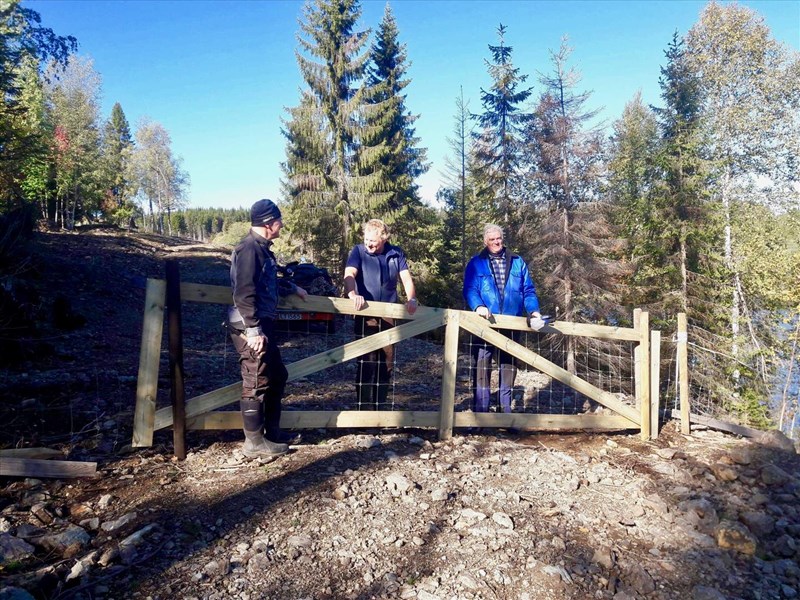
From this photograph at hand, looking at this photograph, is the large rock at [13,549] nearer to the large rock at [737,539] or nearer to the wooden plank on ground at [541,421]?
the wooden plank on ground at [541,421]

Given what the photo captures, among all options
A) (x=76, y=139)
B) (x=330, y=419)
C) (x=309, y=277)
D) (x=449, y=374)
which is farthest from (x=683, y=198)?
(x=76, y=139)

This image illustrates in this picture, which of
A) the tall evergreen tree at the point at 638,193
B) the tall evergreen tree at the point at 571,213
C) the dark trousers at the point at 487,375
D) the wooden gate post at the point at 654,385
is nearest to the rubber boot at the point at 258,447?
the dark trousers at the point at 487,375

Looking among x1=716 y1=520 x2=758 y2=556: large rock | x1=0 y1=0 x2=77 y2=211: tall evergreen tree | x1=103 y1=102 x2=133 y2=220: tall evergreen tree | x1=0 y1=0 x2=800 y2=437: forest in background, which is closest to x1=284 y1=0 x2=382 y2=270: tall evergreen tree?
x1=0 y1=0 x2=800 y2=437: forest in background

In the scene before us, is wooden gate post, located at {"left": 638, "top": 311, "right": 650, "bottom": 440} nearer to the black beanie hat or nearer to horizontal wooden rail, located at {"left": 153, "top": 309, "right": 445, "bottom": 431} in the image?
horizontal wooden rail, located at {"left": 153, "top": 309, "right": 445, "bottom": 431}

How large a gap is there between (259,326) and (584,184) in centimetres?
1463

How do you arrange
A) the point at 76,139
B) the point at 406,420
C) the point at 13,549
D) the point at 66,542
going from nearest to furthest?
the point at 13,549 → the point at 66,542 → the point at 406,420 → the point at 76,139

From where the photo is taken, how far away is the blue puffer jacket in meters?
5.35

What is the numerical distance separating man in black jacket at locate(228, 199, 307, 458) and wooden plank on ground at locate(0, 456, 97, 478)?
3.53 ft

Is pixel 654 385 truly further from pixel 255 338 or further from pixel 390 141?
pixel 390 141

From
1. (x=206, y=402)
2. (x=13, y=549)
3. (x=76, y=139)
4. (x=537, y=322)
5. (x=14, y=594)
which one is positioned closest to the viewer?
(x=14, y=594)

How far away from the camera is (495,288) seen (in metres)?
5.37

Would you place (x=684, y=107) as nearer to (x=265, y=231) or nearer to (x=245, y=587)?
(x=265, y=231)

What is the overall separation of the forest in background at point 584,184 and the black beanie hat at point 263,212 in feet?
27.9

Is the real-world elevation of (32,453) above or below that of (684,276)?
below
